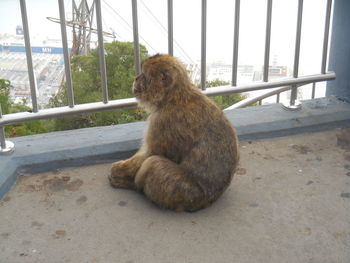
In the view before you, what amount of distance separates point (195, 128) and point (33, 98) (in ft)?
3.91

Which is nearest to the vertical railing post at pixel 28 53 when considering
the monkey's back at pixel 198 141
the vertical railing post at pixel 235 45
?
the monkey's back at pixel 198 141

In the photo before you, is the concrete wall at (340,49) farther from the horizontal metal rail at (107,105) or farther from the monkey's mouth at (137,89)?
the monkey's mouth at (137,89)

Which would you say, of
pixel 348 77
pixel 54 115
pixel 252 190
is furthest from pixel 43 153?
pixel 348 77

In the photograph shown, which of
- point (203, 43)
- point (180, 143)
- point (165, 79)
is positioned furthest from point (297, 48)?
point (180, 143)

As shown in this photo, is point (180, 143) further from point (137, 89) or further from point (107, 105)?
point (107, 105)

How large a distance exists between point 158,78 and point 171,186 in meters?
0.64

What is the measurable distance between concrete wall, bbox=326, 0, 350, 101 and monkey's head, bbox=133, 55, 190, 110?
75.9 inches

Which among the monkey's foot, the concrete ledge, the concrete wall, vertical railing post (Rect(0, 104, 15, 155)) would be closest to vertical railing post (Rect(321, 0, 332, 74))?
the concrete wall

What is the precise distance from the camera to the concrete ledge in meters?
2.97

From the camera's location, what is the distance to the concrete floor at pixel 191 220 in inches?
85.6

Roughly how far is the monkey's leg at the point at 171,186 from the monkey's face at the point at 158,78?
37cm

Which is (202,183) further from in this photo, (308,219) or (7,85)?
(7,85)

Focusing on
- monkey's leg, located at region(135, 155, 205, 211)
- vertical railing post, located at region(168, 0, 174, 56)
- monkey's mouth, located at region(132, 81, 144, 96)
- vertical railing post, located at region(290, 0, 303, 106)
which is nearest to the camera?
monkey's leg, located at region(135, 155, 205, 211)

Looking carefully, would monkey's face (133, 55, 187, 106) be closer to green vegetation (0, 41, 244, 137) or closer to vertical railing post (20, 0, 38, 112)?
vertical railing post (20, 0, 38, 112)
